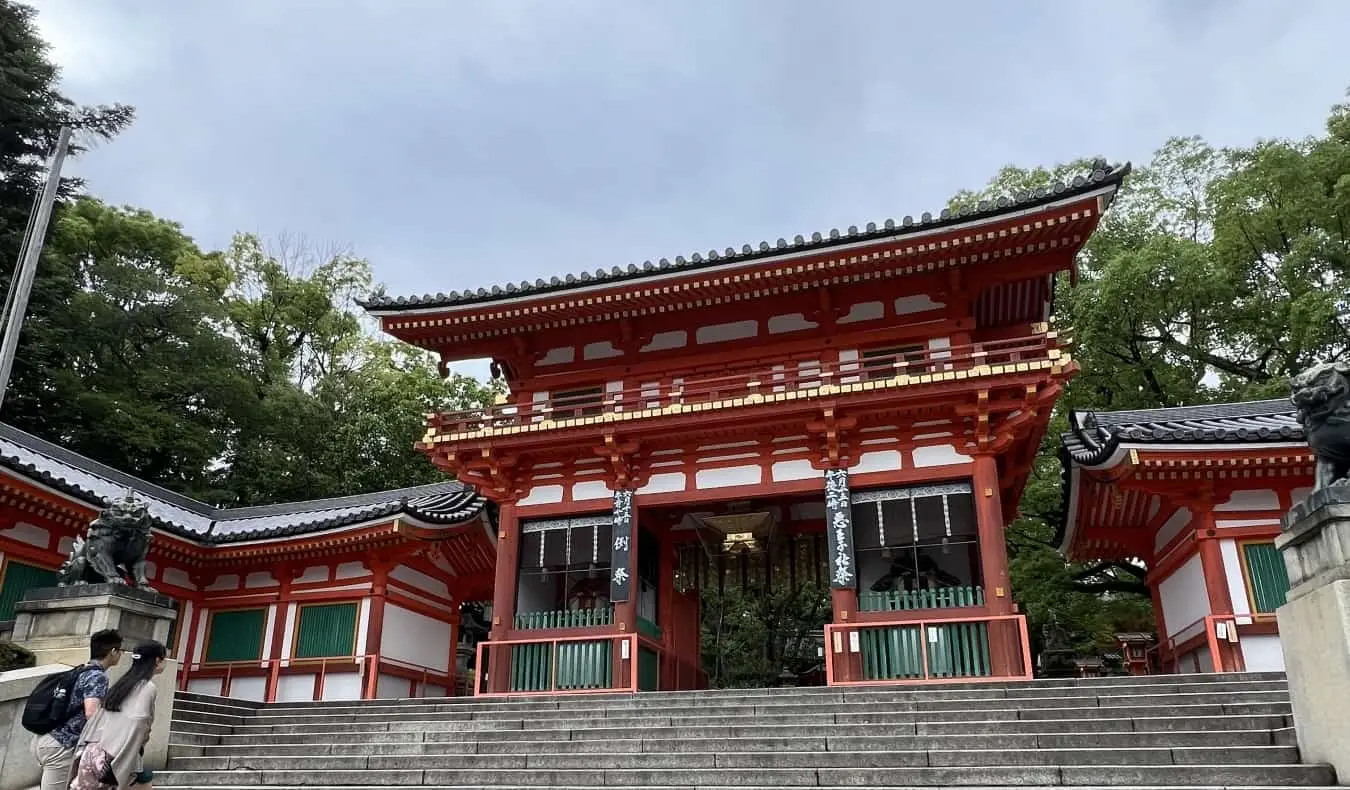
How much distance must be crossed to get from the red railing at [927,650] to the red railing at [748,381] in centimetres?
349

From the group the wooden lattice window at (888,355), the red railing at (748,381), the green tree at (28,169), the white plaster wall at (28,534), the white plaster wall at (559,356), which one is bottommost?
the white plaster wall at (28,534)

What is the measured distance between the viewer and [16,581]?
12.9 m

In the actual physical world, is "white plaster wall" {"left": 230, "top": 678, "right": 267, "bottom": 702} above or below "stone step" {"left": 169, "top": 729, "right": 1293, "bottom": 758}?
above

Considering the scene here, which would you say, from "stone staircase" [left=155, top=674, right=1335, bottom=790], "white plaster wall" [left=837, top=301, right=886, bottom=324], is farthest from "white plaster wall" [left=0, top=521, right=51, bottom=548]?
"white plaster wall" [left=837, top=301, right=886, bottom=324]

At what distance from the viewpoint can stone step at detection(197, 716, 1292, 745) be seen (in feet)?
24.7

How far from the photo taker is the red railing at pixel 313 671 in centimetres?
1484

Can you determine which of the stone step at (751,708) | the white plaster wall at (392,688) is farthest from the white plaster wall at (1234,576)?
the white plaster wall at (392,688)

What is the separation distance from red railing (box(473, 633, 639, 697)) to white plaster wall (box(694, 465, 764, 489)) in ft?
8.77

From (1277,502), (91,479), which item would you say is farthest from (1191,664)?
(91,479)

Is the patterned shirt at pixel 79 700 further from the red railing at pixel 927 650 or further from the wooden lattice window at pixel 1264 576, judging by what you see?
the wooden lattice window at pixel 1264 576

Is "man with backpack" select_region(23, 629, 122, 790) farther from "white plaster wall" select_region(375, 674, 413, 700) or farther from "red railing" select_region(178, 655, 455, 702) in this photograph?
"white plaster wall" select_region(375, 674, 413, 700)

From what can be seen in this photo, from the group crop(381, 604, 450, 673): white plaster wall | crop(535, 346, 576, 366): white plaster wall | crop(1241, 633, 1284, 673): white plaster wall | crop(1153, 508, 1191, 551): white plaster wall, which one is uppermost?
crop(535, 346, 576, 366): white plaster wall

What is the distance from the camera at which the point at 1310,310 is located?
17828 mm

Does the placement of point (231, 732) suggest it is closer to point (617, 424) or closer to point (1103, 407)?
point (617, 424)
